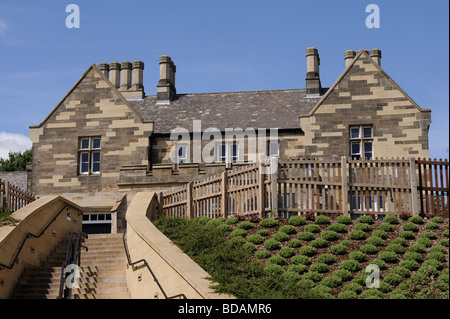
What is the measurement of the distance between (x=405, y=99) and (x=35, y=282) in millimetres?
18438

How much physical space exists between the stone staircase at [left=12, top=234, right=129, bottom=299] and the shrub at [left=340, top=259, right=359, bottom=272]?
5.72 m

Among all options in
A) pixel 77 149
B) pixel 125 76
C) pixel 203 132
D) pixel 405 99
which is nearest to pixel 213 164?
pixel 203 132

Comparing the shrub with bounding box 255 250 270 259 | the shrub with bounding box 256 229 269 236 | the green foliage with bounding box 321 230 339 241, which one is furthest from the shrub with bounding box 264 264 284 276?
the green foliage with bounding box 321 230 339 241

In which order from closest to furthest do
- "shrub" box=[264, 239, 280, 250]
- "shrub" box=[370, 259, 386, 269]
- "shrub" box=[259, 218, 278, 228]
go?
"shrub" box=[370, 259, 386, 269] → "shrub" box=[264, 239, 280, 250] → "shrub" box=[259, 218, 278, 228]

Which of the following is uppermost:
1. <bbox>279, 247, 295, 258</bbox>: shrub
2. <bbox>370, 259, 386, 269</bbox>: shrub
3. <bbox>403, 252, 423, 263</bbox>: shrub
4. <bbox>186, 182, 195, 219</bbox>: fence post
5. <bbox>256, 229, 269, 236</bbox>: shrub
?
<bbox>186, 182, 195, 219</bbox>: fence post

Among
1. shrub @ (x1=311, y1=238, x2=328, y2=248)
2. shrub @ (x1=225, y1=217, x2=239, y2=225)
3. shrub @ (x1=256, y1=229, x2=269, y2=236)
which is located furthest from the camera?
shrub @ (x1=225, y1=217, x2=239, y2=225)

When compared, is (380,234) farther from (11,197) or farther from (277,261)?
(11,197)

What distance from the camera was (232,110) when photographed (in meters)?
34.6

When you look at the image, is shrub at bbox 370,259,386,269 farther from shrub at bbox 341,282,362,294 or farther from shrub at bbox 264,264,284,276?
shrub at bbox 264,264,284,276

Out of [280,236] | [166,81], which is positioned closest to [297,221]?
[280,236]

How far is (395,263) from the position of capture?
18.1 meters

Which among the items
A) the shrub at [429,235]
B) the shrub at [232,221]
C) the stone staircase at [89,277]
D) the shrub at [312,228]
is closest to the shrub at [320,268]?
the shrub at [312,228]

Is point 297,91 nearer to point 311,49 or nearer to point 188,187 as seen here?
point 311,49

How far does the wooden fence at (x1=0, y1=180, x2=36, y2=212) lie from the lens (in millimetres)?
21861
